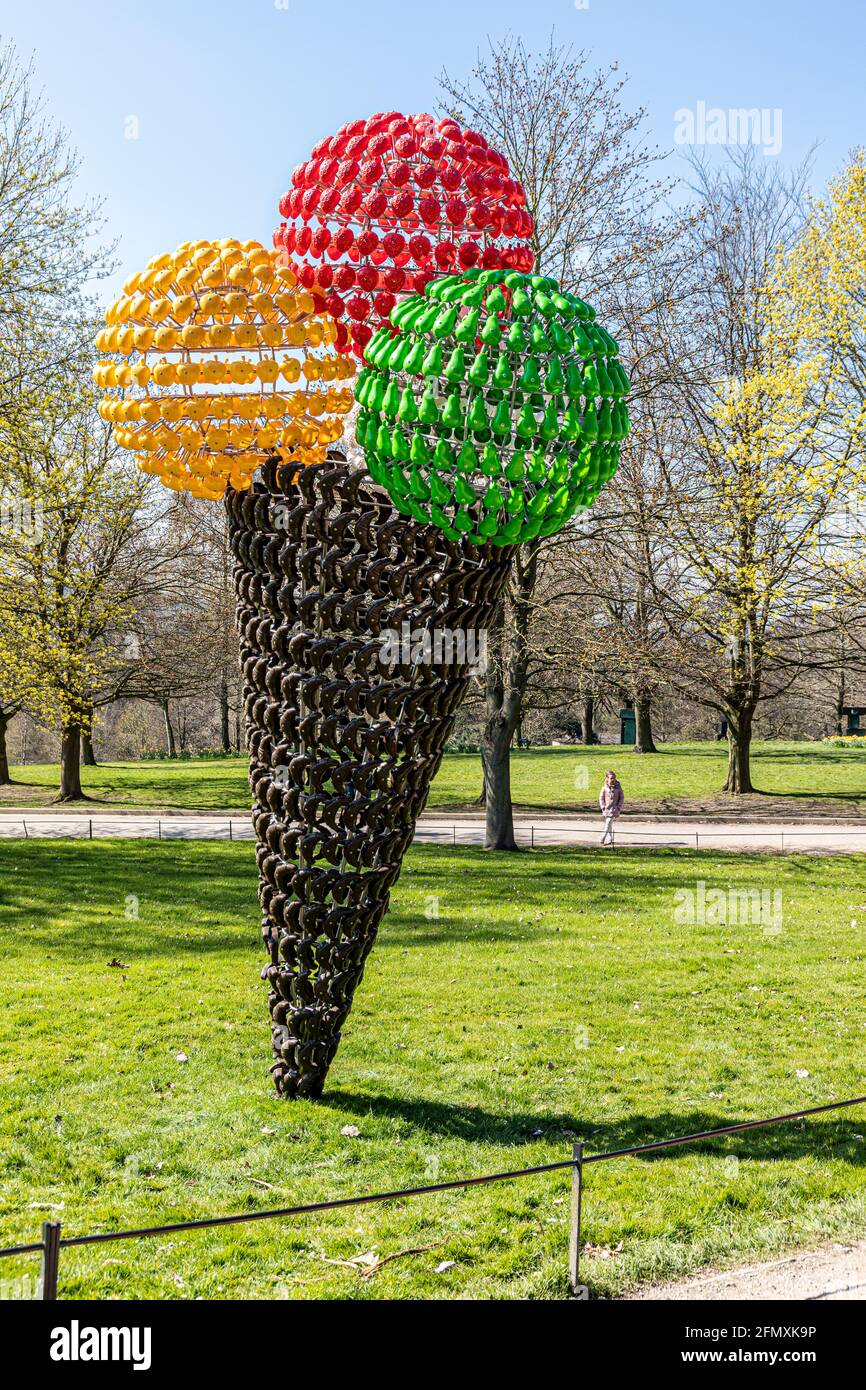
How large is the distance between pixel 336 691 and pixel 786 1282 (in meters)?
3.88

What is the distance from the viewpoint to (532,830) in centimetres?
1958

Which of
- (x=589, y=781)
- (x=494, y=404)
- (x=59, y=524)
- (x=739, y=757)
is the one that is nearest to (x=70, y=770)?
(x=59, y=524)

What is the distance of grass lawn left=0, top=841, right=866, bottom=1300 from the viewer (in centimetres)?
539

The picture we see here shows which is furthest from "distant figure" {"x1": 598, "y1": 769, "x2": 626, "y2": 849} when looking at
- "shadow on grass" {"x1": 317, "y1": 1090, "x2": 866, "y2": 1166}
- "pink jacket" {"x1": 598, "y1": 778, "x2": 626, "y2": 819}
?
"shadow on grass" {"x1": 317, "y1": 1090, "x2": 866, "y2": 1166}

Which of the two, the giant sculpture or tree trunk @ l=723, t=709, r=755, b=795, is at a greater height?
the giant sculpture

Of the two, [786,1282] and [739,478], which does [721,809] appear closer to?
[739,478]

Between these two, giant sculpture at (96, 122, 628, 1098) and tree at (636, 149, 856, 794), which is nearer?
giant sculpture at (96, 122, 628, 1098)

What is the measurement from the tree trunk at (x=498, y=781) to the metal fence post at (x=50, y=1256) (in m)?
14.8

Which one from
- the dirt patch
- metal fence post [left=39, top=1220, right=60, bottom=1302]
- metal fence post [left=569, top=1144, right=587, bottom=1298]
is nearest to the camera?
metal fence post [left=39, top=1220, right=60, bottom=1302]

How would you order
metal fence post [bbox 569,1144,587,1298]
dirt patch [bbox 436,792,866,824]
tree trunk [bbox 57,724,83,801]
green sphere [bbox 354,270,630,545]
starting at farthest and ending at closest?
tree trunk [bbox 57,724,83,801] < dirt patch [bbox 436,792,866,824] < green sphere [bbox 354,270,630,545] < metal fence post [bbox 569,1144,587,1298]

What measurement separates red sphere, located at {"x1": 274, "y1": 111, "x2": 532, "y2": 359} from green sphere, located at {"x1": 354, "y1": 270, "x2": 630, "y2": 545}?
48cm

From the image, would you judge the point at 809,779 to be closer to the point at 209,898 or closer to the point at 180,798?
the point at 180,798

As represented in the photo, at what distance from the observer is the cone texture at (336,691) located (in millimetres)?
6645

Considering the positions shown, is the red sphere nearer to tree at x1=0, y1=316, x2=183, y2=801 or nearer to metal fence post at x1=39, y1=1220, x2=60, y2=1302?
metal fence post at x1=39, y1=1220, x2=60, y2=1302
